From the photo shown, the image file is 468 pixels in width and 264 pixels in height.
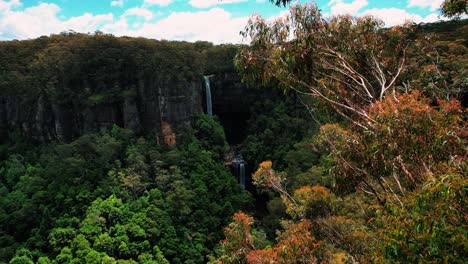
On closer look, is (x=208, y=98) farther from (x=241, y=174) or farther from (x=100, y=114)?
(x=100, y=114)

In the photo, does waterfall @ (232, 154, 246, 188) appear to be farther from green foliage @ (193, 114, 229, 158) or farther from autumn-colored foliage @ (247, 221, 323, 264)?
autumn-colored foliage @ (247, 221, 323, 264)

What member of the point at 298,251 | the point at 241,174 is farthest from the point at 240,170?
the point at 298,251

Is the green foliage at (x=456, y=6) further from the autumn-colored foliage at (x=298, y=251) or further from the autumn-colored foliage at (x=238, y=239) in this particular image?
the autumn-colored foliage at (x=238, y=239)

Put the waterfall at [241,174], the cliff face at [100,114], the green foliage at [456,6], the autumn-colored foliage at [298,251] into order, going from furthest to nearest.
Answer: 1. the waterfall at [241,174]
2. the cliff face at [100,114]
3. the autumn-colored foliage at [298,251]
4. the green foliage at [456,6]

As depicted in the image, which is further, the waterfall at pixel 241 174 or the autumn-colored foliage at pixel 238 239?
the waterfall at pixel 241 174

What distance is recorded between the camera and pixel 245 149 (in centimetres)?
2392

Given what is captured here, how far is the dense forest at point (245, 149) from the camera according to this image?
3.07 metres

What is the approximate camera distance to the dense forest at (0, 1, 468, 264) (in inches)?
121

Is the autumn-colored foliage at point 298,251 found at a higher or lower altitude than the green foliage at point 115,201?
higher

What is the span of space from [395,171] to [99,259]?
1137 centimetres

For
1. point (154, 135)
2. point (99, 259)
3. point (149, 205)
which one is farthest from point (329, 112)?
point (154, 135)

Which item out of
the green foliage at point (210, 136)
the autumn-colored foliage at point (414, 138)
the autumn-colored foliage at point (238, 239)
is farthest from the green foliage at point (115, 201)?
the autumn-colored foliage at point (414, 138)

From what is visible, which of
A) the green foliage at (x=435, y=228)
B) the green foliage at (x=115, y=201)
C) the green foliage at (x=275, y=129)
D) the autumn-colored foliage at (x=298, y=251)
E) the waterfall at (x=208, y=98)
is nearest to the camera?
the green foliage at (x=435, y=228)

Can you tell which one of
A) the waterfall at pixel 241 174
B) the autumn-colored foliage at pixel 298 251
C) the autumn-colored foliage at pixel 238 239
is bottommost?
the waterfall at pixel 241 174
